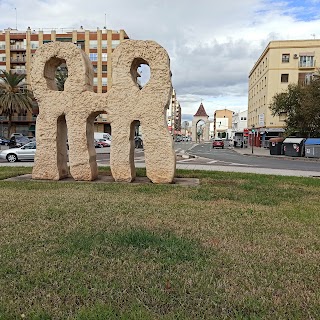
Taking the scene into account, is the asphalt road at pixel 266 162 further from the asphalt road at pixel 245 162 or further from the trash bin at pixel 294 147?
the trash bin at pixel 294 147

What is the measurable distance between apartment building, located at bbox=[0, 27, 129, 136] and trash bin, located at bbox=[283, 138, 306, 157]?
123 feet

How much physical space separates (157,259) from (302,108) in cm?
2871

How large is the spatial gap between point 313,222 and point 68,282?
4352 millimetres

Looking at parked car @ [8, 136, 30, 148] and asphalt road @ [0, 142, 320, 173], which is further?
parked car @ [8, 136, 30, 148]

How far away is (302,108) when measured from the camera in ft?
96.4

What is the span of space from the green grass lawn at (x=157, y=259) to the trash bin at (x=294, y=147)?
76.3ft

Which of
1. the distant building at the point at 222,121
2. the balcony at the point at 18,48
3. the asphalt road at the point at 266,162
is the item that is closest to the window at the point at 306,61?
the asphalt road at the point at 266,162

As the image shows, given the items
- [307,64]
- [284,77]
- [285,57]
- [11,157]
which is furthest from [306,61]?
[11,157]

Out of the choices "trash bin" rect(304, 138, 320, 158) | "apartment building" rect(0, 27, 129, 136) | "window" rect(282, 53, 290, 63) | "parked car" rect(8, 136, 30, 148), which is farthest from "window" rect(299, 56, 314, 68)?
"parked car" rect(8, 136, 30, 148)

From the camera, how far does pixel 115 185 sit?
9703mm

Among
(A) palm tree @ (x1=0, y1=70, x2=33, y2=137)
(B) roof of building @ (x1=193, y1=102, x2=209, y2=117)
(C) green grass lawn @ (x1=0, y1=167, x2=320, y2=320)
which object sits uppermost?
(B) roof of building @ (x1=193, y1=102, x2=209, y2=117)

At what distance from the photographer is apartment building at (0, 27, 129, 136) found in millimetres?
59719

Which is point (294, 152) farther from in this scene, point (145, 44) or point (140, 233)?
point (140, 233)

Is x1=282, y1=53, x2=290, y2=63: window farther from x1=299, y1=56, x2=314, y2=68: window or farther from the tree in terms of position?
the tree
